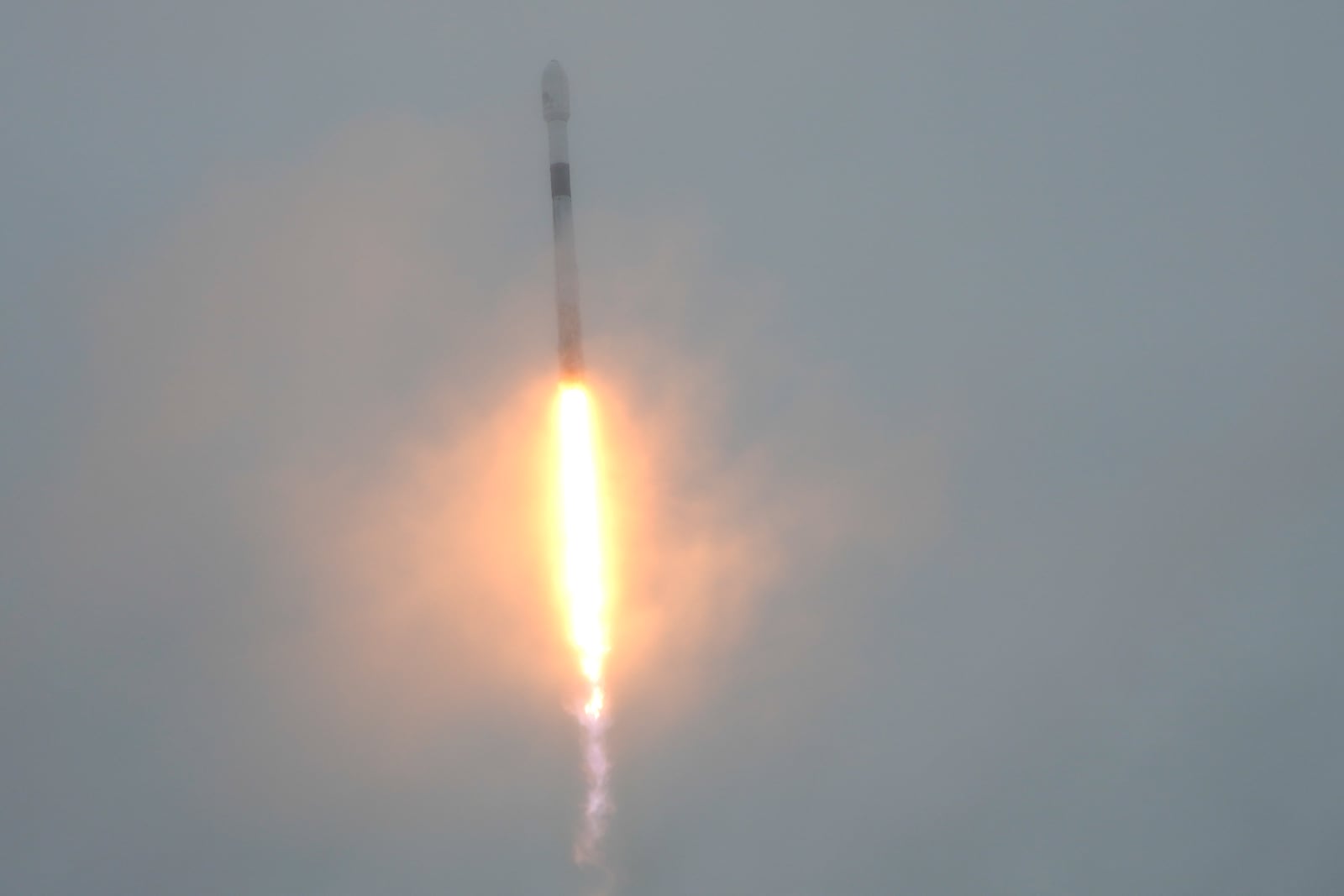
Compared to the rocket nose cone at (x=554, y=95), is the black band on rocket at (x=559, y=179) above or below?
below

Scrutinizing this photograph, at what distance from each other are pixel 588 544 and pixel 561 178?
9915 mm

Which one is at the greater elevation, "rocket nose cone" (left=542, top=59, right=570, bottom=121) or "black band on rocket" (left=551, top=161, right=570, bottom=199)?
"rocket nose cone" (left=542, top=59, right=570, bottom=121)

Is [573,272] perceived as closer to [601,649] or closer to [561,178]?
[561,178]

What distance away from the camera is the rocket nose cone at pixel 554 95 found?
48062mm

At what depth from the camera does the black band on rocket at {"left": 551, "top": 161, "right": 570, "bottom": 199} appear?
157 feet

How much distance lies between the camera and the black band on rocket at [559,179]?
157ft

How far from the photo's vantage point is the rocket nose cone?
158ft

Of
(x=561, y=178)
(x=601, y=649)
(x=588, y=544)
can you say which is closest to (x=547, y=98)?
(x=561, y=178)

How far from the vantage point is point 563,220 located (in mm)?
47656

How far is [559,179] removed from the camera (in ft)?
158

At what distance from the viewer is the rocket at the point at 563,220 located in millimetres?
46688

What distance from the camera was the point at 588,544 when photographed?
49.4 metres

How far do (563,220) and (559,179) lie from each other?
3.96 feet

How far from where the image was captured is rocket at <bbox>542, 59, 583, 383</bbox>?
4669 centimetres
